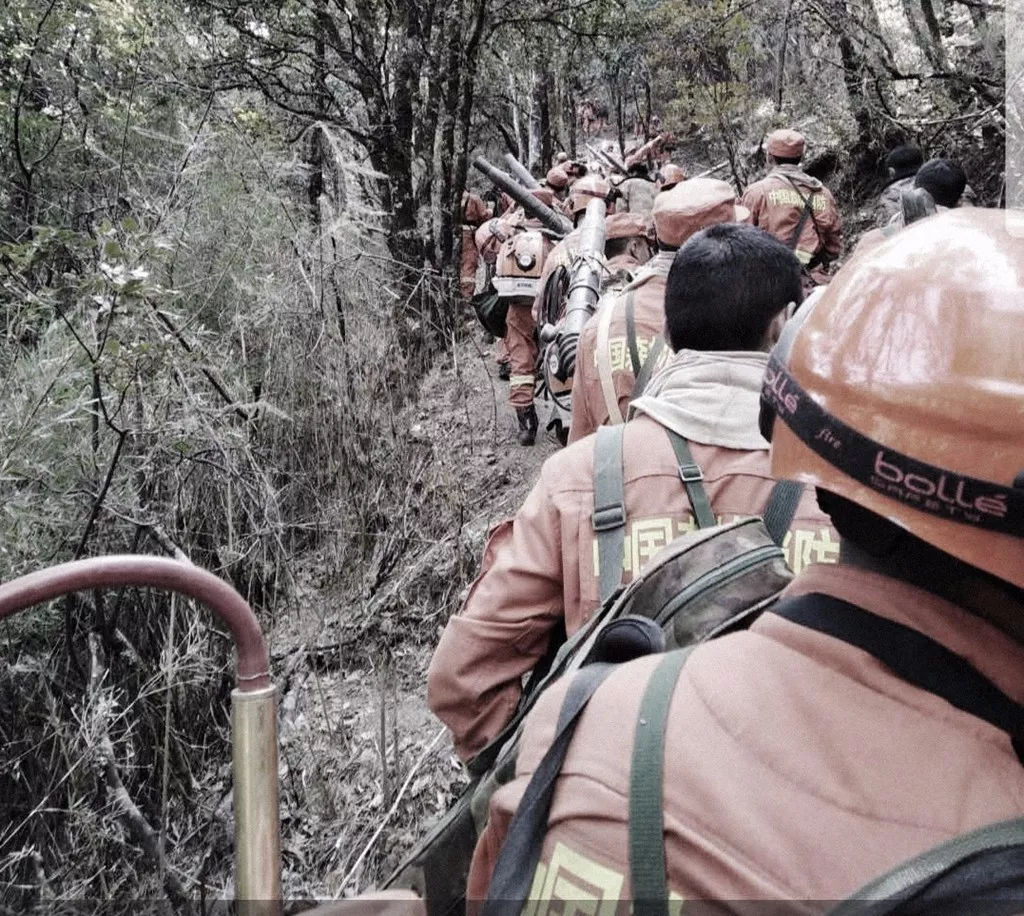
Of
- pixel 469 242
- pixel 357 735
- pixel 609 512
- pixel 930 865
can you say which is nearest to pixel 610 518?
pixel 609 512

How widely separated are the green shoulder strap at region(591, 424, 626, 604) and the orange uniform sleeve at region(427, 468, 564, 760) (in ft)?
0.30

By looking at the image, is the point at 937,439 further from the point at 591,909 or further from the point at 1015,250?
the point at 591,909

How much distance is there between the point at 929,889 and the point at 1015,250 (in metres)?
0.60

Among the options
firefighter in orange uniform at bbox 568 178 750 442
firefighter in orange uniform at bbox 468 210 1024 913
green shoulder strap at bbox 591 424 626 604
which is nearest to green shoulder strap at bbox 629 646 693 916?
firefighter in orange uniform at bbox 468 210 1024 913

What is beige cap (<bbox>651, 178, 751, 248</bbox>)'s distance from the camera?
3373 millimetres

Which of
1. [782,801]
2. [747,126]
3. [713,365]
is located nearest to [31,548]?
[713,365]

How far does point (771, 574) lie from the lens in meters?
1.13

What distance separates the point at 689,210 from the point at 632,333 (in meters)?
0.75

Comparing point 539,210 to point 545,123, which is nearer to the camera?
point 539,210

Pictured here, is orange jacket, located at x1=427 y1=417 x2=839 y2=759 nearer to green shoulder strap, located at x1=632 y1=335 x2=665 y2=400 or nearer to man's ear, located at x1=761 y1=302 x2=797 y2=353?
man's ear, located at x1=761 y1=302 x2=797 y2=353

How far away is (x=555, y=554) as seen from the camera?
1701 mm

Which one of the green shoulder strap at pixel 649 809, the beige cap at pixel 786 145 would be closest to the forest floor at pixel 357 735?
the green shoulder strap at pixel 649 809

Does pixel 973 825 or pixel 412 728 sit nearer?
pixel 973 825

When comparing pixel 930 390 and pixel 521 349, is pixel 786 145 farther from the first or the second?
pixel 930 390
